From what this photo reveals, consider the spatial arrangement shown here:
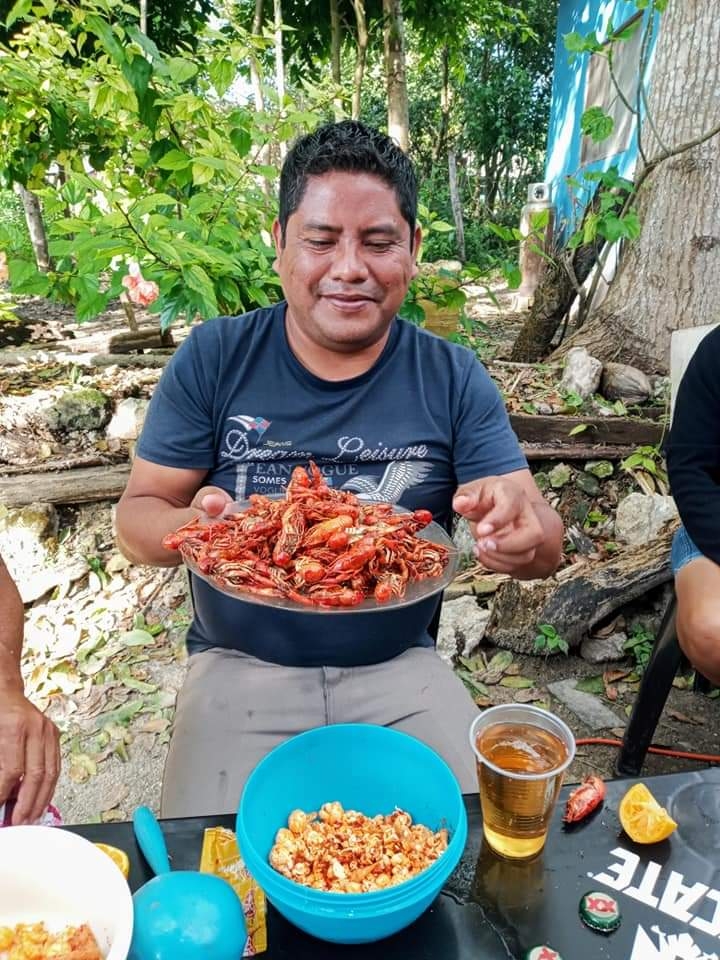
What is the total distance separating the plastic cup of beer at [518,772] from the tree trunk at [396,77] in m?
7.92

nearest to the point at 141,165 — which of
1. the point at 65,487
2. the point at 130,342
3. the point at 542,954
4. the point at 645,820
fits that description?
the point at 130,342

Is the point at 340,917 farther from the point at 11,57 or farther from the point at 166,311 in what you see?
the point at 11,57

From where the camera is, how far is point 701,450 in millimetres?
2613

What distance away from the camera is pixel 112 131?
14.3ft

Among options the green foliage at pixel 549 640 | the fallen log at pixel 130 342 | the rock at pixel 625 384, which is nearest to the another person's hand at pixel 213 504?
the green foliage at pixel 549 640

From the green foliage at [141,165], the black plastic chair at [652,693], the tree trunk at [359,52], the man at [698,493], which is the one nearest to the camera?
the man at [698,493]

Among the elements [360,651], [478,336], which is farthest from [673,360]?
[478,336]

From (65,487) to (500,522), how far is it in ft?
12.1

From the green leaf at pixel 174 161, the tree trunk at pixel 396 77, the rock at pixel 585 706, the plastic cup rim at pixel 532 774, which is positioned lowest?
the rock at pixel 585 706

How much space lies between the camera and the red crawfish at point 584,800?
1.40 meters

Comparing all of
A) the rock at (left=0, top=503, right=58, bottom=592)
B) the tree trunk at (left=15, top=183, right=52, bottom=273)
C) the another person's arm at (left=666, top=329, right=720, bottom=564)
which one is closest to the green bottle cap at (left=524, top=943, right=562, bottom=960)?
the another person's arm at (left=666, top=329, right=720, bottom=564)

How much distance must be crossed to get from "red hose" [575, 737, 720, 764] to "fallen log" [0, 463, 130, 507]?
3.31 meters

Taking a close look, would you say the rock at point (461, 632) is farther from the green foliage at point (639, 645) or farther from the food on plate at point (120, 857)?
the food on plate at point (120, 857)

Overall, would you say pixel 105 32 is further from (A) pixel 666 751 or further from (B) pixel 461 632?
(A) pixel 666 751
